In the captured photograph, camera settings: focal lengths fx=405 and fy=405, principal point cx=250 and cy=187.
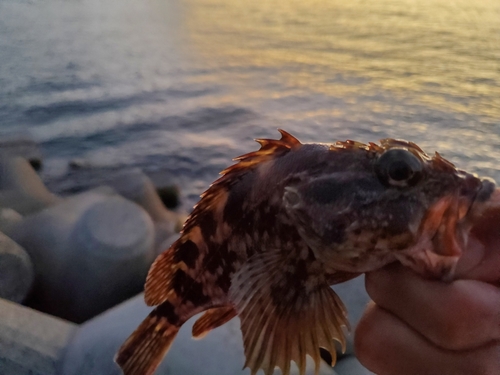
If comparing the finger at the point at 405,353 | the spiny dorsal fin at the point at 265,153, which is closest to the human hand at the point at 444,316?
the finger at the point at 405,353

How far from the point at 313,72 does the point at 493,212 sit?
11.6 m

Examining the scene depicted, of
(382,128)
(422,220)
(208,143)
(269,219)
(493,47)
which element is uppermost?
(422,220)

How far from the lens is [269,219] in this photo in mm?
1602

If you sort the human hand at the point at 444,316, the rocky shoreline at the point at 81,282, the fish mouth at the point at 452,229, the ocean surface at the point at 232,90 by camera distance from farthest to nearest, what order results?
the ocean surface at the point at 232,90 → the rocky shoreline at the point at 81,282 → the human hand at the point at 444,316 → the fish mouth at the point at 452,229

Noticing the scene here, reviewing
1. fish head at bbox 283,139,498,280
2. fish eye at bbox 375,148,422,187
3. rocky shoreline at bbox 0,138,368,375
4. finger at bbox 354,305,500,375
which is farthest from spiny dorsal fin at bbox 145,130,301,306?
rocky shoreline at bbox 0,138,368,375

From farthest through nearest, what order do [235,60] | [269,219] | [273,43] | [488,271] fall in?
[273,43] < [235,60] < [269,219] < [488,271]

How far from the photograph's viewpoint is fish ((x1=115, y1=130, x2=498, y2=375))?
1.31 metres

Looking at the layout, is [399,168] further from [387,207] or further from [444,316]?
[444,316]

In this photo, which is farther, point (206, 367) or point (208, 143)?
point (208, 143)

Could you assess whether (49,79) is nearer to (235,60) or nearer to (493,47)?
(235,60)

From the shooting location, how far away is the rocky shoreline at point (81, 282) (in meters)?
2.80

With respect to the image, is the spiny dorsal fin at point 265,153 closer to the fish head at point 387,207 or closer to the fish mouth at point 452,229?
the fish head at point 387,207

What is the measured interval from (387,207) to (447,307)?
1.30 ft

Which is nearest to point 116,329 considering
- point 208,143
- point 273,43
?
point 208,143
